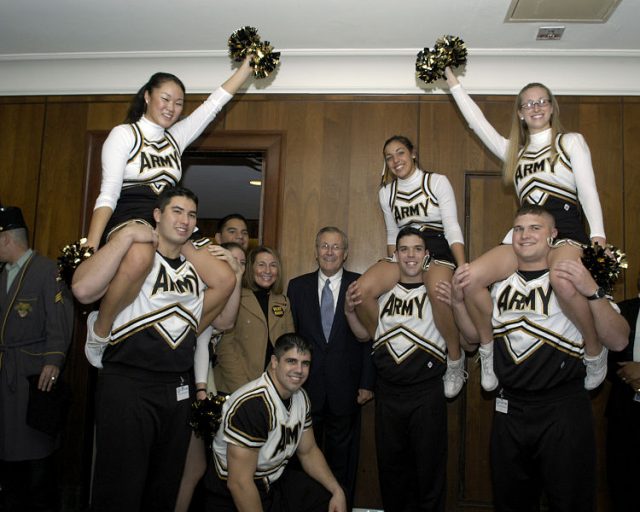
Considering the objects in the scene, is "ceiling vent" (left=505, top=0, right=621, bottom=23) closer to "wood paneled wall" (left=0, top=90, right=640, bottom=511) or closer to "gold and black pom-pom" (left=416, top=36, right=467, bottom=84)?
"gold and black pom-pom" (left=416, top=36, right=467, bottom=84)

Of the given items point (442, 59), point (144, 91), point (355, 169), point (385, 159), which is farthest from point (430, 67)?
point (144, 91)

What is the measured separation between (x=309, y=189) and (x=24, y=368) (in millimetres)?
2384

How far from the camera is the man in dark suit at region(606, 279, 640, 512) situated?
12.0 feet

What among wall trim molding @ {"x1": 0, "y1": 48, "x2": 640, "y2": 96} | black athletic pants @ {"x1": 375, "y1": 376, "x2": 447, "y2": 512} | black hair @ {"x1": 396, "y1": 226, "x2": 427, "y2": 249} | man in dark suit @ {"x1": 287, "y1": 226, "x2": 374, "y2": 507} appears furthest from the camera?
wall trim molding @ {"x1": 0, "y1": 48, "x2": 640, "y2": 96}

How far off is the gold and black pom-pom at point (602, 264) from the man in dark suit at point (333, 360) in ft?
5.26

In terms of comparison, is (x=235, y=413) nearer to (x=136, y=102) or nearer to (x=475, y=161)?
(x=136, y=102)

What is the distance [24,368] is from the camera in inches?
158

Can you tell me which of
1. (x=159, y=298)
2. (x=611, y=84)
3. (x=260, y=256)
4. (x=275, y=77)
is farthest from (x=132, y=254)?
(x=611, y=84)

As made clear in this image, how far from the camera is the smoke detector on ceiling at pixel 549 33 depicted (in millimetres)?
4211

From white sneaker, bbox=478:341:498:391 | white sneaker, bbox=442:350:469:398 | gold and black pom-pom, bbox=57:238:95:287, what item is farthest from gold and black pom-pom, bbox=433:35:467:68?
gold and black pom-pom, bbox=57:238:95:287

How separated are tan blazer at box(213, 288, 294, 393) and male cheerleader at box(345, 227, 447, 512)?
72cm

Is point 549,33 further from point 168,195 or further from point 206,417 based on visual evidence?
point 206,417

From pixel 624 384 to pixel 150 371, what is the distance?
2.82m

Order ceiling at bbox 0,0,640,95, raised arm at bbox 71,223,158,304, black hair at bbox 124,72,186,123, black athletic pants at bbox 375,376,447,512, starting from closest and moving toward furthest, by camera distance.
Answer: raised arm at bbox 71,223,158,304 < black hair at bbox 124,72,186,123 < black athletic pants at bbox 375,376,447,512 < ceiling at bbox 0,0,640,95
